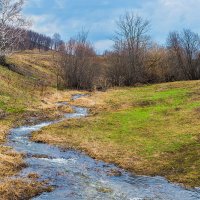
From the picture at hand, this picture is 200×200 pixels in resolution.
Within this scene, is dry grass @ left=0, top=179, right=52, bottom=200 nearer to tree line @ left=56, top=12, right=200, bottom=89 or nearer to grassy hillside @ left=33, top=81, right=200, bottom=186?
grassy hillside @ left=33, top=81, right=200, bottom=186

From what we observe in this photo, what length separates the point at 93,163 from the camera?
2253cm

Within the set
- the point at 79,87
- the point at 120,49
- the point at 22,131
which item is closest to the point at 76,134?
the point at 22,131

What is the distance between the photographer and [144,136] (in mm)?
29094

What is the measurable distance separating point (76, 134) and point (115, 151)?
5.62 metres

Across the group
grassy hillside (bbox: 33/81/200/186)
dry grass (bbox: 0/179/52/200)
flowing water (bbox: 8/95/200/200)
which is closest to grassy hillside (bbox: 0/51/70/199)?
dry grass (bbox: 0/179/52/200)

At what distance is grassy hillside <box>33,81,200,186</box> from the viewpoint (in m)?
21.9

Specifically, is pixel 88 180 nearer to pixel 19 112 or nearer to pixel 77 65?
pixel 19 112

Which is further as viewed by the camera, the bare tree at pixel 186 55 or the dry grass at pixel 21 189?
the bare tree at pixel 186 55

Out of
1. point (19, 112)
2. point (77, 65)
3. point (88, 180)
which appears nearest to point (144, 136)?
point (88, 180)

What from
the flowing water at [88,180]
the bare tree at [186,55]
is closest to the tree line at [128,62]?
the bare tree at [186,55]

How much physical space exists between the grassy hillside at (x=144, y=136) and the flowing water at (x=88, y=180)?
1.02m

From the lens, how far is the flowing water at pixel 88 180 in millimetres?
17047

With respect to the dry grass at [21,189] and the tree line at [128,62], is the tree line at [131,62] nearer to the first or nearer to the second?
the tree line at [128,62]

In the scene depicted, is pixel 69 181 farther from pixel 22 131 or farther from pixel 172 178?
pixel 22 131
